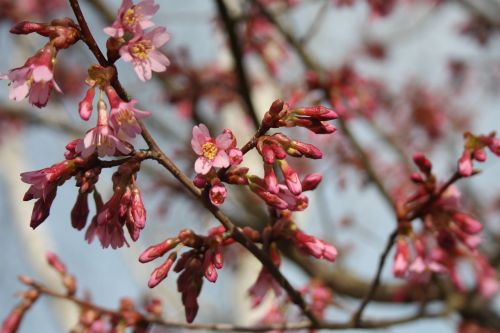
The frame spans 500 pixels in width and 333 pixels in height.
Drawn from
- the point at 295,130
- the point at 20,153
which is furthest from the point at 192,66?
the point at 20,153

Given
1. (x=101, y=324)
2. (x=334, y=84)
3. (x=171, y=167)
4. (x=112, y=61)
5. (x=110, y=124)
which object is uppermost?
(x=112, y=61)

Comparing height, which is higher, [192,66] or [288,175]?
[192,66]

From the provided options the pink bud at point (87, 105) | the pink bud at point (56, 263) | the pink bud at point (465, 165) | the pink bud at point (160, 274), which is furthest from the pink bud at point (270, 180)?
the pink bud at point (56, 263)

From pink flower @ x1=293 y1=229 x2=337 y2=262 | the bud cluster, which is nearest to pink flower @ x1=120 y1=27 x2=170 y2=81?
the bud cluster

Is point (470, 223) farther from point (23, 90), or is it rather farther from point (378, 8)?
point (378, 8)

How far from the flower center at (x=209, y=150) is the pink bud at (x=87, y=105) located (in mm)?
301

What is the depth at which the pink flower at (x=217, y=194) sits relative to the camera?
1.37 m

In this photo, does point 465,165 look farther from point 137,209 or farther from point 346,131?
point 346,131

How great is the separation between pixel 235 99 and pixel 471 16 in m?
2.58

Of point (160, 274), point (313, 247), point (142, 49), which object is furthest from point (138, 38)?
point (313, 247)

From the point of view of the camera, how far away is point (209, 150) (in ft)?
4.59

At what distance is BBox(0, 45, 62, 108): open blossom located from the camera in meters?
1.28

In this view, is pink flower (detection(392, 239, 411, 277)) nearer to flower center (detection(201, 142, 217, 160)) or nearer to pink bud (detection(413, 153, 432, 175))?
pink bud (detection(413, 153, 432, 175))

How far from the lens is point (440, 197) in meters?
1.91
